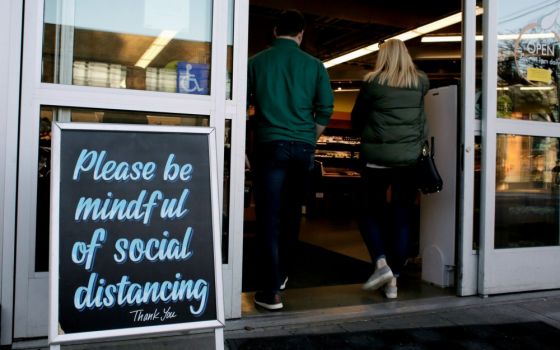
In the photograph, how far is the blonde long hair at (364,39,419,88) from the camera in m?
3.29

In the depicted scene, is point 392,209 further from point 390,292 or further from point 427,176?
point 390,292

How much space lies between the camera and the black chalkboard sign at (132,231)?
1.85 m

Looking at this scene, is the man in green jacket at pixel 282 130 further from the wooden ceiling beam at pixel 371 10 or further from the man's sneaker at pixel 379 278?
the wooden ceiling beam at pixel 371 10

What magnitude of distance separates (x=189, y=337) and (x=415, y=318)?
4.44 ft

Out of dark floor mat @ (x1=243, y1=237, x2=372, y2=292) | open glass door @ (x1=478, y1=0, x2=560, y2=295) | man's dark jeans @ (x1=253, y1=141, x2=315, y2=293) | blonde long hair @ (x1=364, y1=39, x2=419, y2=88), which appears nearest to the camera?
man's dark jeans @ (x1=253, y1=141, x2=315, y2=293)

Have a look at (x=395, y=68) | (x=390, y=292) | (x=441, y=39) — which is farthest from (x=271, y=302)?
(x=441, y=39)

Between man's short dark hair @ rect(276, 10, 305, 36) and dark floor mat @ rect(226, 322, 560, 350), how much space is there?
180cm

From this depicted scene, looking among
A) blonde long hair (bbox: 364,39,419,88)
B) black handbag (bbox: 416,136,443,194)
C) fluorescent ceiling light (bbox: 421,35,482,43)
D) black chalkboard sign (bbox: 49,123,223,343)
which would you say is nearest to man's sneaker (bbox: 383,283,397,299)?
black handbag (bbox: 416,136,443,194)

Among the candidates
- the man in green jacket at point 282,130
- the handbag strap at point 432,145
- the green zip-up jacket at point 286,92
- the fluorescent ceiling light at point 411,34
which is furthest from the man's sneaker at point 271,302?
the fluorescent ceiling light at point 411,34

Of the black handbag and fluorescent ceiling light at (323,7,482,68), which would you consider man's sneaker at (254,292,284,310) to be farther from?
fluorescent ceiling light at (323,7,482,68)

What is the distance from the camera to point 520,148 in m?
3.59

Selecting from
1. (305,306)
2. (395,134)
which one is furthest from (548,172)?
(305,306)

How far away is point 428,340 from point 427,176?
1.08 m

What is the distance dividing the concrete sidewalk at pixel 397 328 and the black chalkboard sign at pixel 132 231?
549 mm
